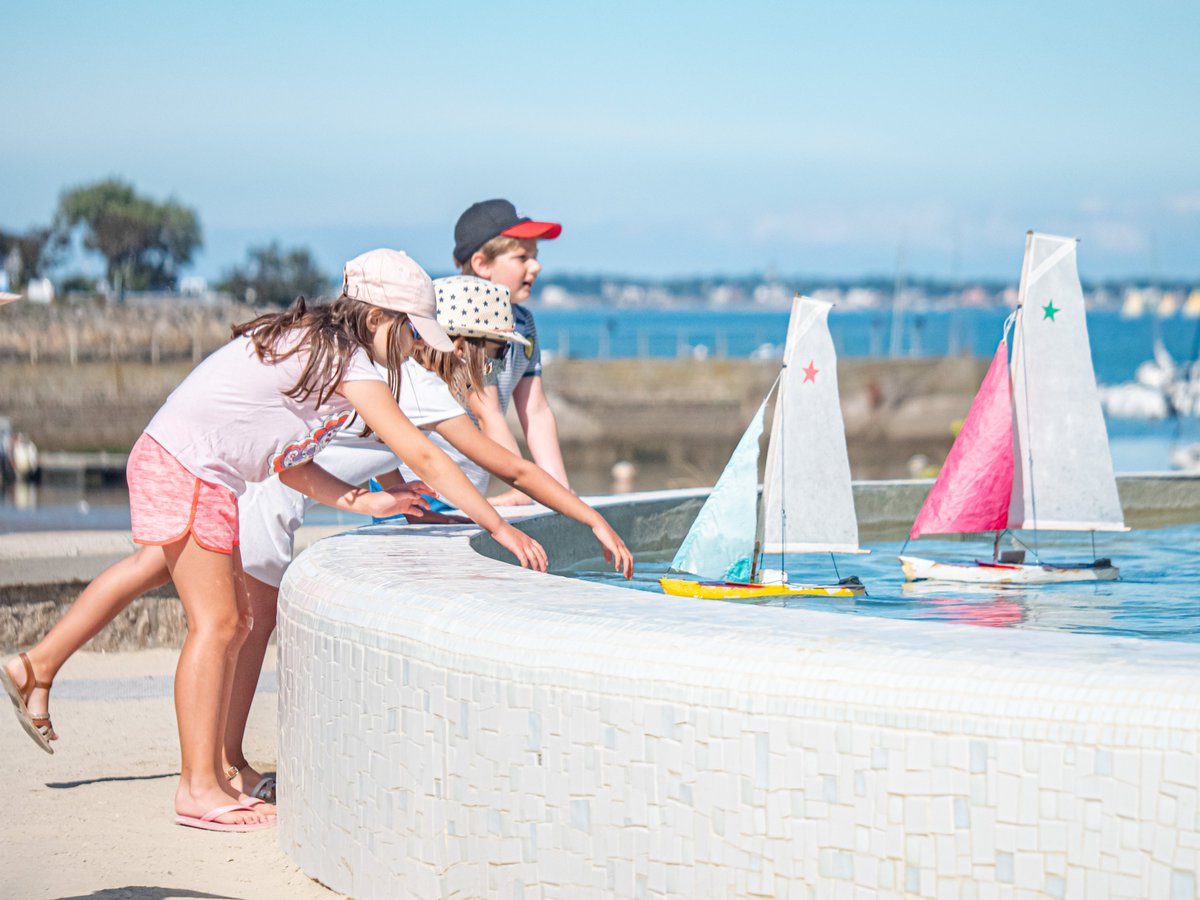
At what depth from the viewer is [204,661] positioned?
417 centimetres

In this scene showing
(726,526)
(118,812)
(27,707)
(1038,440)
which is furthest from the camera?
(1038,440)

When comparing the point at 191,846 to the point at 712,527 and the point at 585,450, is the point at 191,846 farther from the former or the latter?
the point at 585,450

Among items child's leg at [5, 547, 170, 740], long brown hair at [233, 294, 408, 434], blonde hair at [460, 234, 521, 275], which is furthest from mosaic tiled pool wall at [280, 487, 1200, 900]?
blonde hair at [460, 234, 521, 275]

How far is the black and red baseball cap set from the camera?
5.61 metres

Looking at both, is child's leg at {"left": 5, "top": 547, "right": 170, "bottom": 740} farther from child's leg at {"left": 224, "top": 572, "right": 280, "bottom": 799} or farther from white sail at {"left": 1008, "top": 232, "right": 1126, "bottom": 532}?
white sail at {"left": 1008, "top": 232, "right": 1126, "bottom": 532}

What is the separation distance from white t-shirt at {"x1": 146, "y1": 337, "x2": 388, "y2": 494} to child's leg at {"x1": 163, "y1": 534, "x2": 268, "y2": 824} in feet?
0.81

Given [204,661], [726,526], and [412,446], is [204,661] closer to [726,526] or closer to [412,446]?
[412,446]

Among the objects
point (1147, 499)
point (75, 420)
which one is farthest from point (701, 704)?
point (75, 420)

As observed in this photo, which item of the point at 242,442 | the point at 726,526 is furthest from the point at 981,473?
the point at 242,442

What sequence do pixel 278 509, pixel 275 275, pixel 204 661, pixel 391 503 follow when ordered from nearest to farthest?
pixel 204 661 → pixel 278 509 → pixel 391 503 → pixel 275 275

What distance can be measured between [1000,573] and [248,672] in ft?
9.83

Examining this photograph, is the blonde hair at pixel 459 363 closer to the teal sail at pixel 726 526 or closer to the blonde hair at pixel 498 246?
the blonde hair at pixel 498 246

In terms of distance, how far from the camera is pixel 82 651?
702cm

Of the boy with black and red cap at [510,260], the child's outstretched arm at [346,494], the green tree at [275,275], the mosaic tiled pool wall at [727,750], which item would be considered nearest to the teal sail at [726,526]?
the boy with black and red cap at [510,260]
